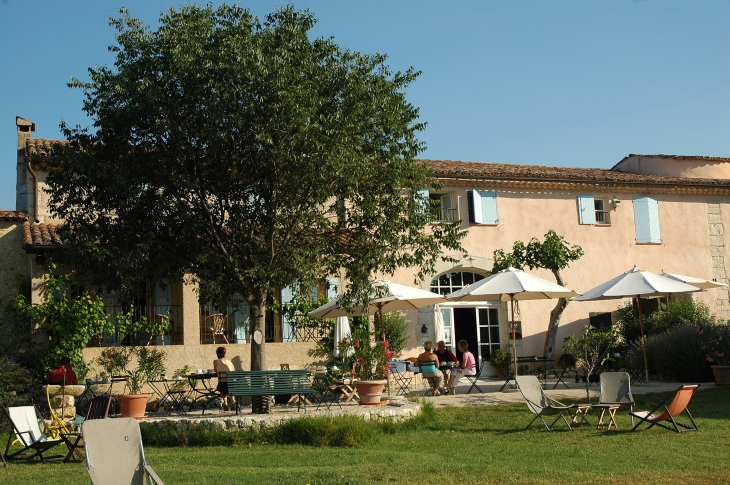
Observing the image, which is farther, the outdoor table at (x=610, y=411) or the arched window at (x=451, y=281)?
the arched window at (x=451, y=281)

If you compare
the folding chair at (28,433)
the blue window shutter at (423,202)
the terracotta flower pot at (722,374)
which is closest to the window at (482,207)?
the terracotta flower pot at (722,374)

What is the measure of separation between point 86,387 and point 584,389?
945 cm

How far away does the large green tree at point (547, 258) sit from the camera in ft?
66.8

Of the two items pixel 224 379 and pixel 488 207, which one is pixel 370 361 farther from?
pixel 488 207

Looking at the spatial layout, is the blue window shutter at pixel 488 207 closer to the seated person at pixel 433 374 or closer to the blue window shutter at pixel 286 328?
the blue window shutter at pixel 286 328

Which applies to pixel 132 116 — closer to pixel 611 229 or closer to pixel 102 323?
pixel 102 323

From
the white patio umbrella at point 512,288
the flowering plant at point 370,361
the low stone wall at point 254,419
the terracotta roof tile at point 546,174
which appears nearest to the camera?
the low stone wall at point 254,419

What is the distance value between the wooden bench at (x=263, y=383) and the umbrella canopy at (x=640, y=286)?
275 inches

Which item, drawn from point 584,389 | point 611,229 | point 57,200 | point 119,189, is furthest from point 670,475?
point 611,229

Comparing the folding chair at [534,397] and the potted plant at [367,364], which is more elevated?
the potted plant at [367,364]

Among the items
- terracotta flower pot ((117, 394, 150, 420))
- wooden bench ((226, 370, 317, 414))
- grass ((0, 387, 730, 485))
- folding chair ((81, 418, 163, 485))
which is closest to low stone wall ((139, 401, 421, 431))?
grass ((0, 387, 730, 485))

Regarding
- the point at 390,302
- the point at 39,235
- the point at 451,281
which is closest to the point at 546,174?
the point at 451,281

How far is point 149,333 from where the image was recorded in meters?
16.8

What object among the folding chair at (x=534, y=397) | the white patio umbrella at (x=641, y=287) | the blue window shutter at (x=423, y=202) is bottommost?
the folding chair at (x=534, y=397)
